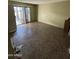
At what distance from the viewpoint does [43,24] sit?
16.8 ft

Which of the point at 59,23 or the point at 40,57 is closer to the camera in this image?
the point at 40,57
